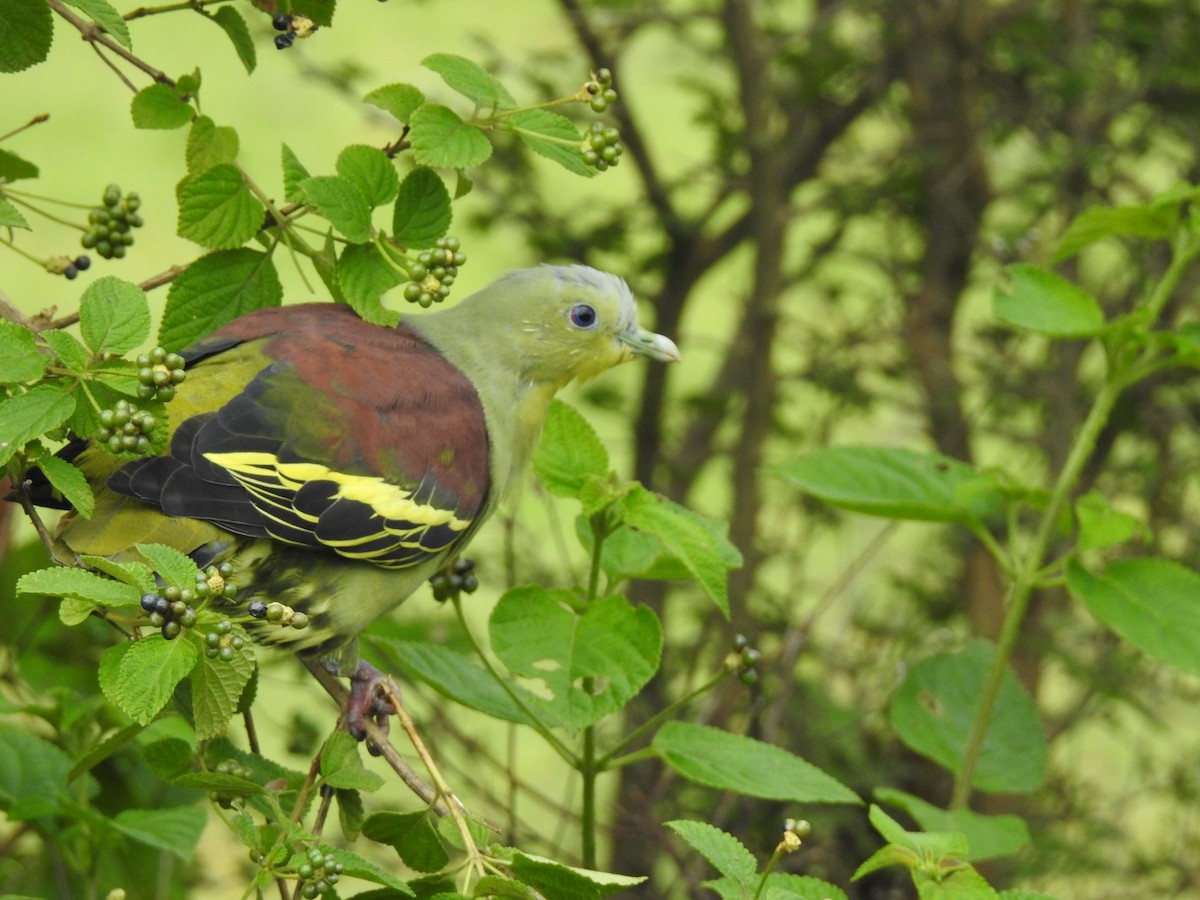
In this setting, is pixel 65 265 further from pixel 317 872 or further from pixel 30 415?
pixel 317 872

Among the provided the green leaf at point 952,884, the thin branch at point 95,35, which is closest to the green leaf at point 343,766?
the green leaf at point 952,884

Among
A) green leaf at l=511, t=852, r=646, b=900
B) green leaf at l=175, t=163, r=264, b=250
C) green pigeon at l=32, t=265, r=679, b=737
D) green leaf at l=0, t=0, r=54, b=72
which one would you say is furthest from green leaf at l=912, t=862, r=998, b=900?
green leaf at l=0, t=0, r=54, b=72

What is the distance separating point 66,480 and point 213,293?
44 centimetres

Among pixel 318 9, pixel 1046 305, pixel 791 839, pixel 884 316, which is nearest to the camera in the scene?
pixel 791 839

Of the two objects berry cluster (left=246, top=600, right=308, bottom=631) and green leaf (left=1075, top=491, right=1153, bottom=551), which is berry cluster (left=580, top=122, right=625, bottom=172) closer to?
berry cluster (left=246, top=600, right=308, bottom=631)

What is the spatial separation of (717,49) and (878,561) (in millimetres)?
1923

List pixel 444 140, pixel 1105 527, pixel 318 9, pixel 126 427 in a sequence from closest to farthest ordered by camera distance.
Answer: pixel 126 427 < pixel 444 140 < pixel 318 9 < pixel 1105 527

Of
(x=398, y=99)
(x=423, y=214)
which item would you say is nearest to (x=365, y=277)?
(x=423, y=214)

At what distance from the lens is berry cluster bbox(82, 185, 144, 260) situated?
1828 millimetres

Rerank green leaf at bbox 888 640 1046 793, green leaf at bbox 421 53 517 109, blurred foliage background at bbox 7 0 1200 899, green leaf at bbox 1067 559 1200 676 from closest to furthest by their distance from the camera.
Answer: green leaf at bbox 421 53 517 109 < green leaf at bbox 1067 559 1200 676 < green leaf at bbox 888 640 1046 793 < blurred foliage background at bbox 7 0 1200 899

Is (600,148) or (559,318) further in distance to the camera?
(559,318)

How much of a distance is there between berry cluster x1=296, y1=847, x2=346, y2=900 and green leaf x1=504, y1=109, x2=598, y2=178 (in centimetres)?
79

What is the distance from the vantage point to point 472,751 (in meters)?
3.01

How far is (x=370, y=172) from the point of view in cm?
171
